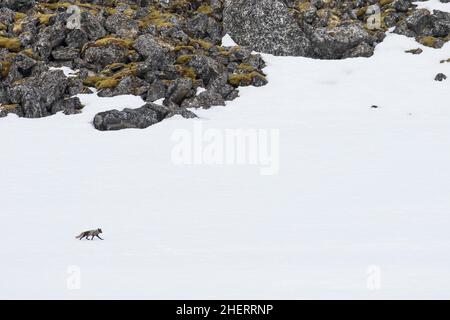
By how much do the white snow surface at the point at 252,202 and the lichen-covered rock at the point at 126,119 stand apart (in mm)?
995

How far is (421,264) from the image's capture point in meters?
14.7

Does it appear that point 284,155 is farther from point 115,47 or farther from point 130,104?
point 115,47

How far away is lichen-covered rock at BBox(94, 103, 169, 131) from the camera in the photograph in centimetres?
3431

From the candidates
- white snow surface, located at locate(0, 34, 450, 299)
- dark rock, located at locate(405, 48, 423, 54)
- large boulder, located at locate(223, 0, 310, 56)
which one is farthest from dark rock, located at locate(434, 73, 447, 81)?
large boulder, located at locate(223, 0, 310, 56)

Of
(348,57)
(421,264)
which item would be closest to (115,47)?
(348,57)

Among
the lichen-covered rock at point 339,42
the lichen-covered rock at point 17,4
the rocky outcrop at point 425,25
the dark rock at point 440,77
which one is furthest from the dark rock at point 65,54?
the dark rock at point 440,77

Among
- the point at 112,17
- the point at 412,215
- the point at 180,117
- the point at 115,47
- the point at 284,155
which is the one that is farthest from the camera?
the point at 112,17

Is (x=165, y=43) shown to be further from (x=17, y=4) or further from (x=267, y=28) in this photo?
(x=17, y=4)

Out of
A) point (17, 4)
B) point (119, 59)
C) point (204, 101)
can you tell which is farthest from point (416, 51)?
point (17, 4)

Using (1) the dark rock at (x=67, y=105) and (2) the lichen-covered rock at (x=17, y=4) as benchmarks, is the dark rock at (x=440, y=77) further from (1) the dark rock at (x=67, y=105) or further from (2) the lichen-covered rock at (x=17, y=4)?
(2) the lichen-covered rock at (x=17, y=4)

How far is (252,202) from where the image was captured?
866 inches

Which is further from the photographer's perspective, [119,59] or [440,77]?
[119,59]

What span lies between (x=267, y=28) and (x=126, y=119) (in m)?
19.2
